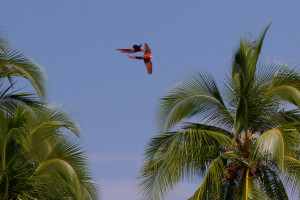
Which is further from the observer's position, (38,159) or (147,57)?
(147,57)

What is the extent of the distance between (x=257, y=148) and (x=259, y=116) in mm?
1442

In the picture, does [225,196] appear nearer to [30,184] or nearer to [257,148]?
[257,148]

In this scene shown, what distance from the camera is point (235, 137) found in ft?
47.8

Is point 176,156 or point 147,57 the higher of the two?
point 147,57

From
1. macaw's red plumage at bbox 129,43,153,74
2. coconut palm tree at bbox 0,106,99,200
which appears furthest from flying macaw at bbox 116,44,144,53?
coconut palm tree at bbox 0,106,99,200

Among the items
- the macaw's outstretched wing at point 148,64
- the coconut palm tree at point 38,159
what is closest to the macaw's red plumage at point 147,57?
the macaw's outstretched wing at point 148,64

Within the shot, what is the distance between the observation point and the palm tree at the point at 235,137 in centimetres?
1426

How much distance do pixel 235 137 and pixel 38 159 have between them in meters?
4.47

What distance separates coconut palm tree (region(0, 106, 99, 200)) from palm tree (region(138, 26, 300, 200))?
81.3 inches

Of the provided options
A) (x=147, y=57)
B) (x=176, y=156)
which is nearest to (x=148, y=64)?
(x=147, y=57)

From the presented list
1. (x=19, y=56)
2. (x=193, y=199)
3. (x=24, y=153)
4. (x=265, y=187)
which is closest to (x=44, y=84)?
(x=19, y=56)

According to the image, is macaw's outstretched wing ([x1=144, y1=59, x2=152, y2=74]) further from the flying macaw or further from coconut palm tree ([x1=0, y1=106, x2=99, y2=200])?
coconut palm tree ([x1=0, y1=106, x2=99, y2=200])

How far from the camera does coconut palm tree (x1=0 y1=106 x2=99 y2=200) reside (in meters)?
12.1

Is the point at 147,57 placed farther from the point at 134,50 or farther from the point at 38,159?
the point at 38,159
